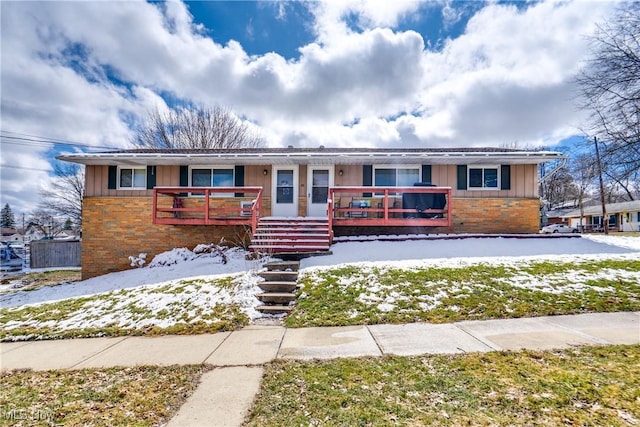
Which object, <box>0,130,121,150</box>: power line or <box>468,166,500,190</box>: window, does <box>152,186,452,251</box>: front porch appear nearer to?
<box>468,166,500,190</box>: window

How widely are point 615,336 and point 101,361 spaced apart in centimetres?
650

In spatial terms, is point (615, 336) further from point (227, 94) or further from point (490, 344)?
point (227, 94)

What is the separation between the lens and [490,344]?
3.49 meters

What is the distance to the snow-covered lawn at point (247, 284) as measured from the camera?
4.97 meters

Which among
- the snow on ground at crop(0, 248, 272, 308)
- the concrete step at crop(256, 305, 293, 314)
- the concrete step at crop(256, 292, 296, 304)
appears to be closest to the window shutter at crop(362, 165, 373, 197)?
the snow on ground at crop(0, 248, 272, 308)

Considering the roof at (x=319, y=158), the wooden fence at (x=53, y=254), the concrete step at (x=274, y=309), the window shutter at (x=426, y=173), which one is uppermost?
the roof at (x=319, y=158)

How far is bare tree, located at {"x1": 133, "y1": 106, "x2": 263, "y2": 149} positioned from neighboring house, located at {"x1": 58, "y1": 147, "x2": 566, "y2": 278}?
40.9 feet

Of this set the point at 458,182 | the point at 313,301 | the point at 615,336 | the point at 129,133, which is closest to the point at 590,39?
the point at 458,182

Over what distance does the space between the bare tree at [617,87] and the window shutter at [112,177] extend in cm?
1780

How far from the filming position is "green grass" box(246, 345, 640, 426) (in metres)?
2.15

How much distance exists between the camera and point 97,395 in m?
2.74

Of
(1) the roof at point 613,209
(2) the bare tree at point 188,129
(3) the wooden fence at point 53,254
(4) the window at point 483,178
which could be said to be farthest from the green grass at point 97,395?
(1) the roof at point 613,209

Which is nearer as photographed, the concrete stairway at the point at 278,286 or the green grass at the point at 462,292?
the green grass at the point at 462,292

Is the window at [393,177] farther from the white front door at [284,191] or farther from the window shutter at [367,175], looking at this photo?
the white front door at [284,191]
